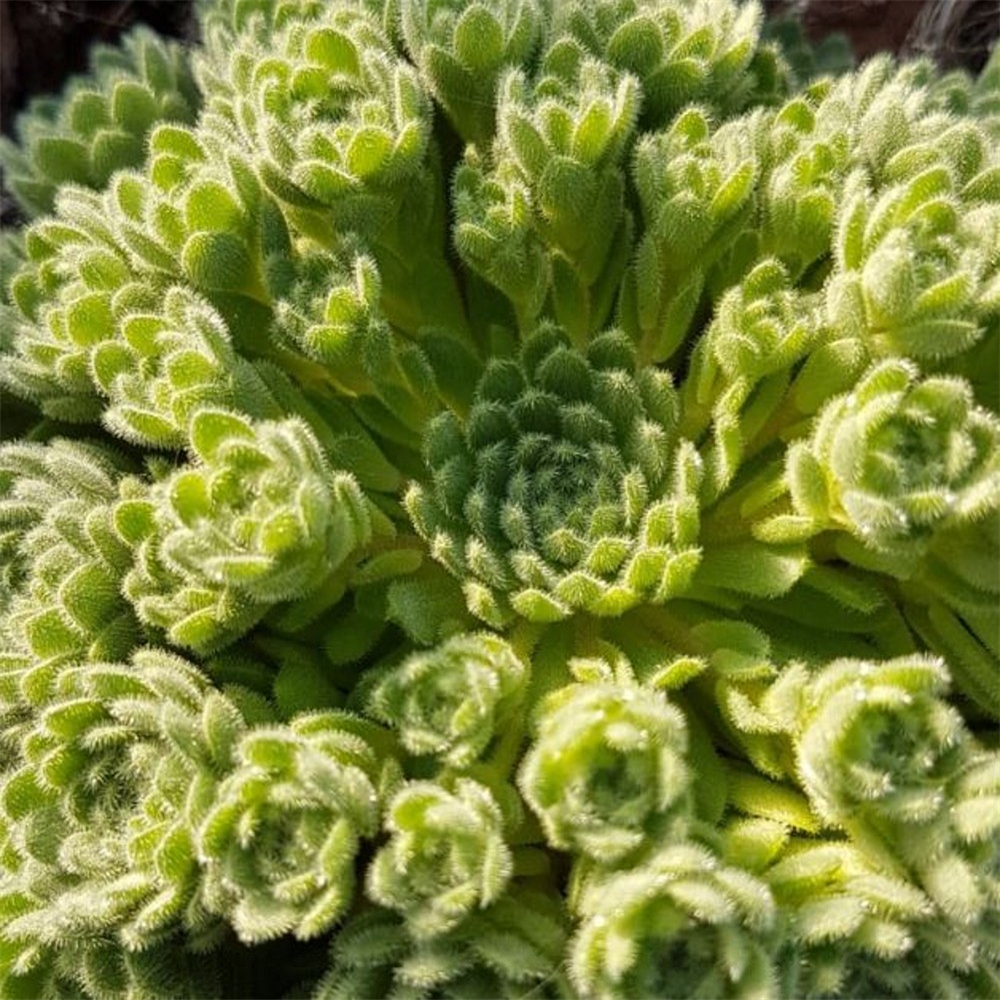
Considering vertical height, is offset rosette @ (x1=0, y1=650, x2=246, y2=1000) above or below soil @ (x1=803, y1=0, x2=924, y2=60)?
below

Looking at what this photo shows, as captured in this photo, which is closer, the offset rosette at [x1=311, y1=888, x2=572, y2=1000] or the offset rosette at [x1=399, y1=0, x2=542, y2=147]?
the offset rosette at [x1=311, y1=888, x2=572, y2=1000]

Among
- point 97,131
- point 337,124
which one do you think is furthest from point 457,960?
point 97,131

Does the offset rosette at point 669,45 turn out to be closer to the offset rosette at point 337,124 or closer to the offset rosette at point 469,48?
the offset rosette at point 469,48

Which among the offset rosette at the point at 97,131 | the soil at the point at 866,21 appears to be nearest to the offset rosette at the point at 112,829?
the offset rosette at the point at 97,131

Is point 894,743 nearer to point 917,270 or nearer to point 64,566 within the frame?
point 917,270

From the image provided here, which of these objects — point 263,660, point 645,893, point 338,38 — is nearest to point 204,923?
point 263,660

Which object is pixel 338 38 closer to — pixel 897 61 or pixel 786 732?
pixel 786 732

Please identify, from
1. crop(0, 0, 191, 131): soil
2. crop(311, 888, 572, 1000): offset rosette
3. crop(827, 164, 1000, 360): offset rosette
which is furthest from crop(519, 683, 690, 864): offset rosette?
crop(0, 0, 191, 131): soil

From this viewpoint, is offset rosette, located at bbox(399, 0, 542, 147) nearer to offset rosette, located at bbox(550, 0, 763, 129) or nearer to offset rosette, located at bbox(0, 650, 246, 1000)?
offset rosette, located at bbox(550, 0, 763, 129)
